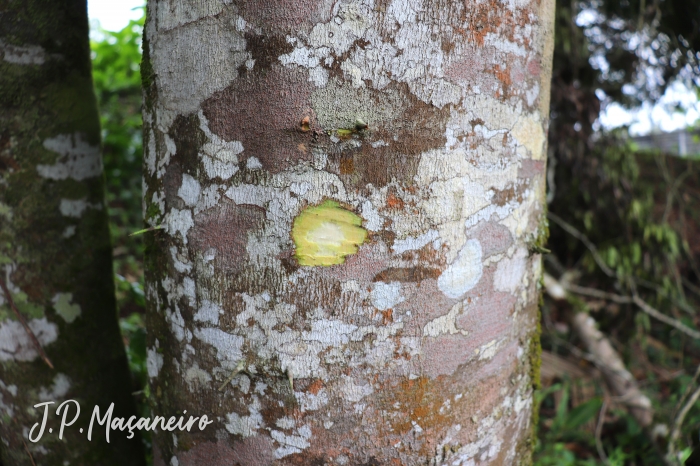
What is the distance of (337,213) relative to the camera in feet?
2.83

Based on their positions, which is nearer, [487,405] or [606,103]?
[487,405]

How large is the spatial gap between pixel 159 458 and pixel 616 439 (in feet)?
10.2

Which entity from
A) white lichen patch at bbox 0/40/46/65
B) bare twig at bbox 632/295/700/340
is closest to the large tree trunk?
white lichen patch at bbox 0/40/46/65

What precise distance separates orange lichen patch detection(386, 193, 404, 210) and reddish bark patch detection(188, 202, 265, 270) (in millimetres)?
235

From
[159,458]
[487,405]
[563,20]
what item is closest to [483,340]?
[487,405]

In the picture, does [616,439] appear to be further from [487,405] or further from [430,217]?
[430,217]

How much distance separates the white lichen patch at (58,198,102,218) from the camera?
1517 millimetres

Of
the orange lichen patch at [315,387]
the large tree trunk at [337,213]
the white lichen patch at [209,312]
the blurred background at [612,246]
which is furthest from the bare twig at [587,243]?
the white lichen patch at [209,312]

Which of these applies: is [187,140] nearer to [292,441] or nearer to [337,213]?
[337,213]

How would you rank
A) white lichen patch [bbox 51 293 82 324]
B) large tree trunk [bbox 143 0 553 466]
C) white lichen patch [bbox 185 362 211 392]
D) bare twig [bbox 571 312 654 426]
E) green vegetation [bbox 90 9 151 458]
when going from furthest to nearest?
1. green vegetation [bbox 90 9 151 458]
2. bare twig [bbox 571 312 654 426]
3. white lichen patch [bbox 51 293 82 324]
4. white lichen patch [bbox 185 362 211 392]
5. large tree trunk [bbox 143 0 553 466]

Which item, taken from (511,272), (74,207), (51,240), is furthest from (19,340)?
(511,272)

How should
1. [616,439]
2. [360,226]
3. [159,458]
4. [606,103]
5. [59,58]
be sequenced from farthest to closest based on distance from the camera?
[606,103] → [616,439] → [59,58] → [159,458] → [360,226]

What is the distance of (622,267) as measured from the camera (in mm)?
3436

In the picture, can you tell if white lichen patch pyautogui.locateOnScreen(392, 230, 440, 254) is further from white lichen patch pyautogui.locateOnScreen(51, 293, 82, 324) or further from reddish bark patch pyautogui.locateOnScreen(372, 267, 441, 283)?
white lichen patch pyautogui.locateOnScreen(51, 293, 82, 324)
